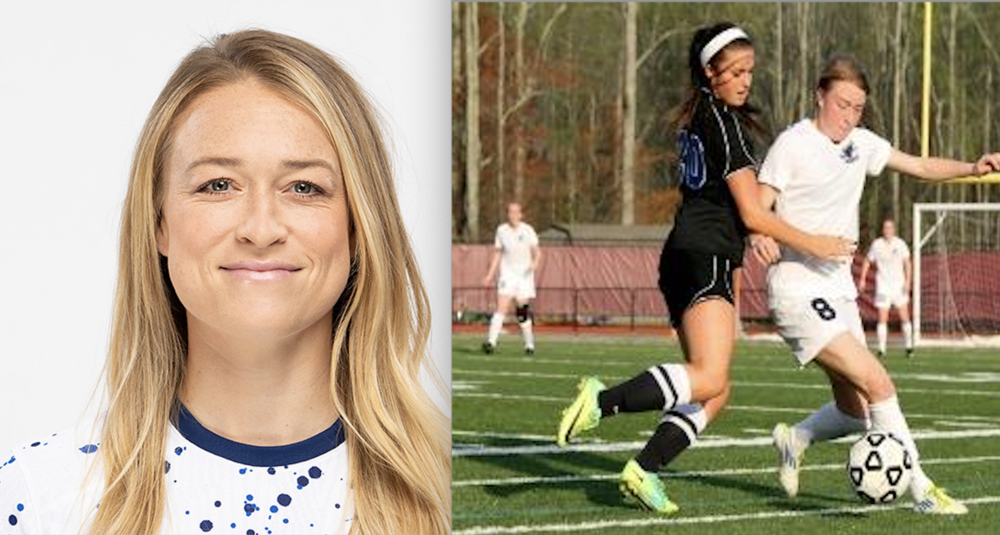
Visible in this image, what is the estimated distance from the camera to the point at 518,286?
132 inches

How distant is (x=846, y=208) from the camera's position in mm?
3305

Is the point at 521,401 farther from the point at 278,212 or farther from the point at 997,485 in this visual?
the point at 278,212

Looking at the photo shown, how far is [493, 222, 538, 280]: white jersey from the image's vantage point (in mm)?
3205

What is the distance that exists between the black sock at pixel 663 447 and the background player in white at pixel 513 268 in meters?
0.31

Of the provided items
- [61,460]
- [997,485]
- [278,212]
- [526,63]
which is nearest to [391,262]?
[278,212]

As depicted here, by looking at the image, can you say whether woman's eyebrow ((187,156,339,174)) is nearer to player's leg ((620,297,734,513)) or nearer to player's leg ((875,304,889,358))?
player's leg ((620,297,734,513))

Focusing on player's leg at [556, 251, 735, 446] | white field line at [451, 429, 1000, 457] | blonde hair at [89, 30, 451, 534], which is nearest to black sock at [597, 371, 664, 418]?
player's leg at [556, 251, 735, 446]

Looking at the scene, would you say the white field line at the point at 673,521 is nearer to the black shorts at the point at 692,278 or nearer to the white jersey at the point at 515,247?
the black shorts at the point at 692,278

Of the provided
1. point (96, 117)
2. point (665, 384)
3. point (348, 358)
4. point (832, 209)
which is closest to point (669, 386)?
point (665, 384)

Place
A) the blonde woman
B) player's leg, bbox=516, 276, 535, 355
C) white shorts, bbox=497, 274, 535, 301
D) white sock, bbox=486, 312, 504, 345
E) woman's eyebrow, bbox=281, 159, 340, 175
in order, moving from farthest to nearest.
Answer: player's leg, bbox=516, 276, 535, 355 → white sock, bbox=486, 312, 504, 345 → white shorts, bbox=497, 274, 535, 301 → woman's eyebrow, bbox=281, 159, 340, 175 → the blonde woman

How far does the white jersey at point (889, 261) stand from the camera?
10.8ft

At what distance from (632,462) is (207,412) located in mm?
1817

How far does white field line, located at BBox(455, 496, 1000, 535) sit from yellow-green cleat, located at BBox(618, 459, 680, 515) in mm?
27

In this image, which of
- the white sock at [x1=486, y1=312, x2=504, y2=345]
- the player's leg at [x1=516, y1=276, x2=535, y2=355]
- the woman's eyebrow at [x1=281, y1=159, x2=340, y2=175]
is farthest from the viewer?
the player's leg at [x1=516, y1=276, x2=535, y2=355]
